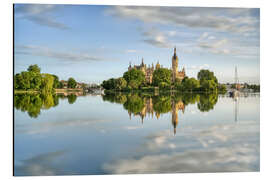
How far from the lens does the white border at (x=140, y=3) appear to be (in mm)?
3986

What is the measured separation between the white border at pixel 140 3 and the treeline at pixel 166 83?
6.39 feet

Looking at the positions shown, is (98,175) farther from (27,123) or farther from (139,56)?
(139,56)

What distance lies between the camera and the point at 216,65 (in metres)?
7.06

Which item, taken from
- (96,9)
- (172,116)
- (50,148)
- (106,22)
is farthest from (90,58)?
(50,148)

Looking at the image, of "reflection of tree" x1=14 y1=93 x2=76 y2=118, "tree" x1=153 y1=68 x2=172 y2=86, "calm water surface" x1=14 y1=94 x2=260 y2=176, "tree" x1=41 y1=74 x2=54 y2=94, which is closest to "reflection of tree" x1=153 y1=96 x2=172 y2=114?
"calm water surface" x1=14 y1=94 x2=260 y2=176

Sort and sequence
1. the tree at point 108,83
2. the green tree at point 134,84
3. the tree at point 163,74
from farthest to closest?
the green tree at point 134,84 < the tree at point 163,74 < the tree at point 108,83

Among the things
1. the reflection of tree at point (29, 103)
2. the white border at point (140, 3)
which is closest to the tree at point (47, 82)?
the reflection of tree at point (29, 103)

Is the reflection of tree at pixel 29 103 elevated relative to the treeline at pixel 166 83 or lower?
lower

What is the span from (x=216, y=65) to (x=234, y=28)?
1186mm

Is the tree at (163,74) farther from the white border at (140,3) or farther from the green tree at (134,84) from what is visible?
the white border at (140,3)

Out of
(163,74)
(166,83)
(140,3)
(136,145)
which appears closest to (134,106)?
(163,74)

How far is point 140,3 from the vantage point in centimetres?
505

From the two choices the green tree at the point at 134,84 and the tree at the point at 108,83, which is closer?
the tree at the point at 108,83
